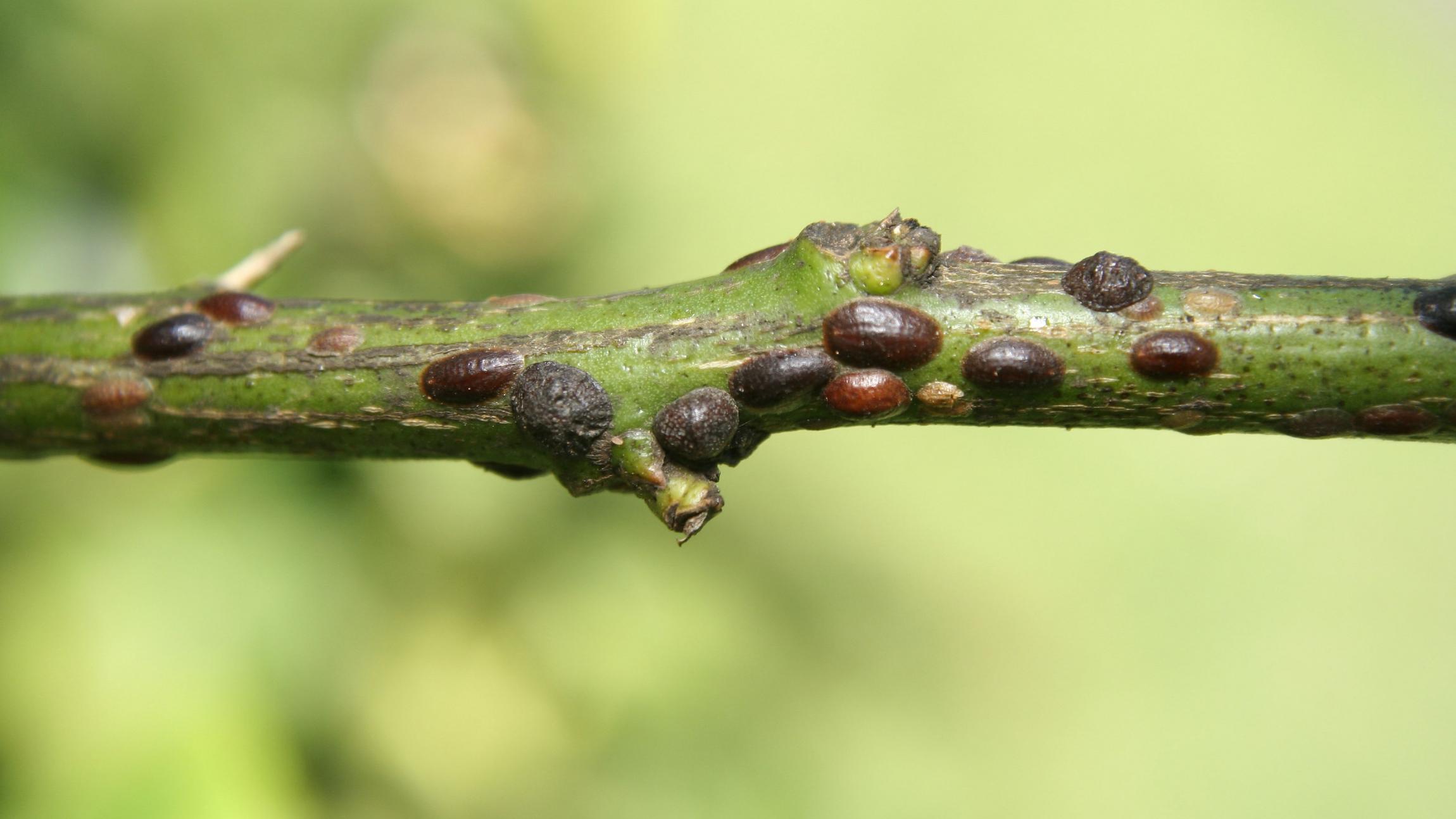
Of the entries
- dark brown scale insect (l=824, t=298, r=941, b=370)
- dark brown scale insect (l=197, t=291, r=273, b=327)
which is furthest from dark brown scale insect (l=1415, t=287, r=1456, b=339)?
dark brown scale insect (l=197, t=291, r=273, b=327)

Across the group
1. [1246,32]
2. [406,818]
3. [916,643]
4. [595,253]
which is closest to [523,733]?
[406,818]

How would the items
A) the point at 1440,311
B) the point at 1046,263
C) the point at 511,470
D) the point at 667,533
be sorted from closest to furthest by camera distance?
1. the point at 1440,311
2. the point at 1046,263
3. the point at 511,470
4. the point at 667,533

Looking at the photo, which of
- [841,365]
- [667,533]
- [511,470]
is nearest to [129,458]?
[511,470]

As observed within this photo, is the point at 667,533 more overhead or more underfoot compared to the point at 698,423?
more underfoot

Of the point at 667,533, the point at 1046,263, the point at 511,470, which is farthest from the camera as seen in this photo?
the point at 667,533

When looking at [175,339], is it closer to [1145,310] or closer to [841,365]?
[841,365]

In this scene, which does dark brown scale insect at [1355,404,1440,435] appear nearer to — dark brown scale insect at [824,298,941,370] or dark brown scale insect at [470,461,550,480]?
dark brown scale insect at [824,298,941,370]

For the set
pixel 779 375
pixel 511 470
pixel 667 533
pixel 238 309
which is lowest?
pixel 667 533
